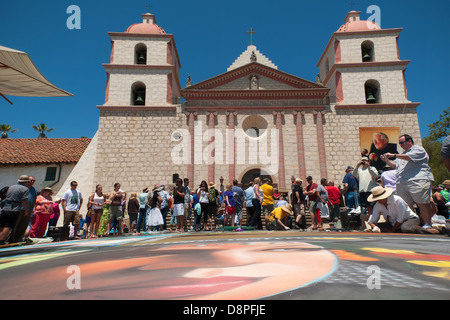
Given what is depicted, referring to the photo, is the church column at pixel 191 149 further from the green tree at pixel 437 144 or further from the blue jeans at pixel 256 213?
the green tree at pixel 437 144

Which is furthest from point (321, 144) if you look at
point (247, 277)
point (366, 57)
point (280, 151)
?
point (247, 277)

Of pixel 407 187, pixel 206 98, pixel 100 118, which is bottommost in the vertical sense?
pixel 407 187

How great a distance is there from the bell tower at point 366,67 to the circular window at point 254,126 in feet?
16.4

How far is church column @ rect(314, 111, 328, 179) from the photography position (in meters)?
17.7

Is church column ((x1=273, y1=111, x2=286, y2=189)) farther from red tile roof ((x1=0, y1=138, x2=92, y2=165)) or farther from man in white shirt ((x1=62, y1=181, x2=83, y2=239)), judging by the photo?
red tile roof ((x1=0, y1=138, x2=92, y2=165))

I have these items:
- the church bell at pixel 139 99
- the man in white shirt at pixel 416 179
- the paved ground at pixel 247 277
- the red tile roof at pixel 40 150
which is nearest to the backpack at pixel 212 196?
the man in white shirt at pixel 416 179

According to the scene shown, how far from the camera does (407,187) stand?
592 cm

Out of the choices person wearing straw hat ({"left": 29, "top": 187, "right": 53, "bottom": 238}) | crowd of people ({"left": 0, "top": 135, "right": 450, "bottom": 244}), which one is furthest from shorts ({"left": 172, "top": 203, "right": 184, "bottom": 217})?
person wearing straw hat ({"left": 29, "top": 187, "right": 53, "bottom": 238})

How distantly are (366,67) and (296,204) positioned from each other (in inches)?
585

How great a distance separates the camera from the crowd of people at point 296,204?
5.84 m

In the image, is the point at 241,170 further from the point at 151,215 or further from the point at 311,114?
the point at 151,215

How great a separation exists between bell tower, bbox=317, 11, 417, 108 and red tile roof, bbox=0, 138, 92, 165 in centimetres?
1934
